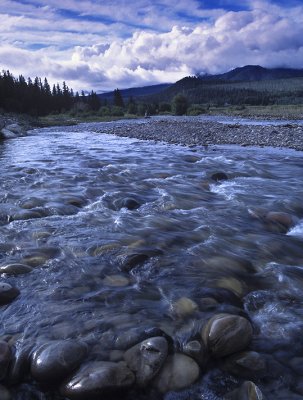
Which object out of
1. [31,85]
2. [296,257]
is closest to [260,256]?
[296,257]

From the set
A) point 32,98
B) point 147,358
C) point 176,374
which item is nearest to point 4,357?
point 147,358

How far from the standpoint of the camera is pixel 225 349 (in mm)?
3438

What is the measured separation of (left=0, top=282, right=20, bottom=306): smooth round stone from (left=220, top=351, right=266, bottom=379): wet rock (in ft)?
8.47

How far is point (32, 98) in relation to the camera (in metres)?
94.1

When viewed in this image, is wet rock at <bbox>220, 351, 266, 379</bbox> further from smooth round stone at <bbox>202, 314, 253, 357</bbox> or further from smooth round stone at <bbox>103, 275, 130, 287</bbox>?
smooth round stone at <bbox>103, 275, 130, 287</bbox>

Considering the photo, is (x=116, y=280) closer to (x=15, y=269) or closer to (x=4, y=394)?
(x=15, y=269)

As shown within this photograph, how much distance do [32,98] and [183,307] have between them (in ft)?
326

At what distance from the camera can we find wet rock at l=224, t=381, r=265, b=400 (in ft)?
9.70

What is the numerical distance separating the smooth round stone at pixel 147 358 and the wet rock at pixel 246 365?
1.94 ft

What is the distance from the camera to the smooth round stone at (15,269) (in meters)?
4.88

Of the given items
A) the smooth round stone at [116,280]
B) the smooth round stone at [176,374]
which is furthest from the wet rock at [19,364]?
the smooth round stone at [116,280]

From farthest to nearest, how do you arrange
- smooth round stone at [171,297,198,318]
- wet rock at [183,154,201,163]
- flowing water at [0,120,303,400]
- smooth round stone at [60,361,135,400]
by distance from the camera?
wet rock at [183,154,201,163] < smooth round stone at [171,297,198,318] < flowing water at [0,120,303,400] < smooth round stone at [60,361,135,400]

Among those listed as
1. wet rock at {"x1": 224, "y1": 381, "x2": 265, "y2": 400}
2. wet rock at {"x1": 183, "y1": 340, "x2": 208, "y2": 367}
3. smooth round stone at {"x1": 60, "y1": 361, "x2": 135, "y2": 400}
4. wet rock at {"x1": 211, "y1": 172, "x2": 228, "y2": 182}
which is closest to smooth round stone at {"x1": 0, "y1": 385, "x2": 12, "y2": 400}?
smooth round stone at {"x1": 60, "y1": 361, "x2": 135, "y2": 400}

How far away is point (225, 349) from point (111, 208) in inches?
205
